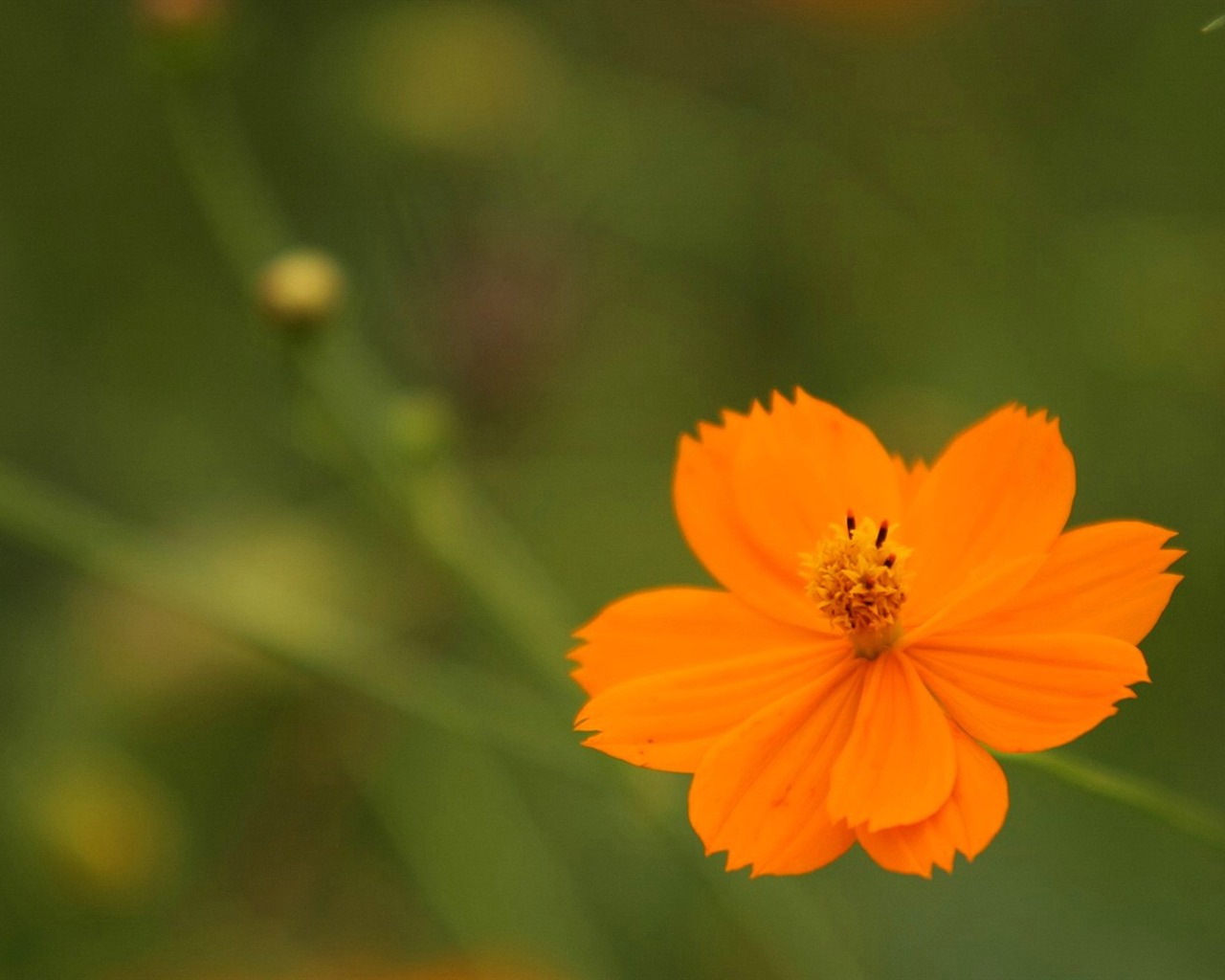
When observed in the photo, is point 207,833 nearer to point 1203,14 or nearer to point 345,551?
point 345,551

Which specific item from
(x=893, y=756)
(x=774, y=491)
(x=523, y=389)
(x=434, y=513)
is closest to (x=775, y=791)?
(x=893, y=756)

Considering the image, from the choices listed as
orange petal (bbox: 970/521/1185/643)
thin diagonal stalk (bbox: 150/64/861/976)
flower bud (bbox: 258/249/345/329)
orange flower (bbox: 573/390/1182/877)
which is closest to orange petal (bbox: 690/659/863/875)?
orange flower (bbox: 573/390/1182/877)

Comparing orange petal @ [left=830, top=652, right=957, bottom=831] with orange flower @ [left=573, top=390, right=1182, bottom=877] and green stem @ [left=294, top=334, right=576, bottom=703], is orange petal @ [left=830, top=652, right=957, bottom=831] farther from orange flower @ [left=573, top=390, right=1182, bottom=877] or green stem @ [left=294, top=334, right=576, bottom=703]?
green stem @ [left=294, top=334, right=576, bottom=703]

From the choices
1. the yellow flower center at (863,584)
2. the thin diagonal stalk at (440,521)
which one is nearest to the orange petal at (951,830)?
the yellow flower center at (863,584)

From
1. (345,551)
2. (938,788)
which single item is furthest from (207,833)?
(938,788)

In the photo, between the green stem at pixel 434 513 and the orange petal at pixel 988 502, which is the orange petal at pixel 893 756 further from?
the green stem at pixel 434 513

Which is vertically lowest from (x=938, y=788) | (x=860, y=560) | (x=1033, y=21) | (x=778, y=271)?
(x=938, y=788)
